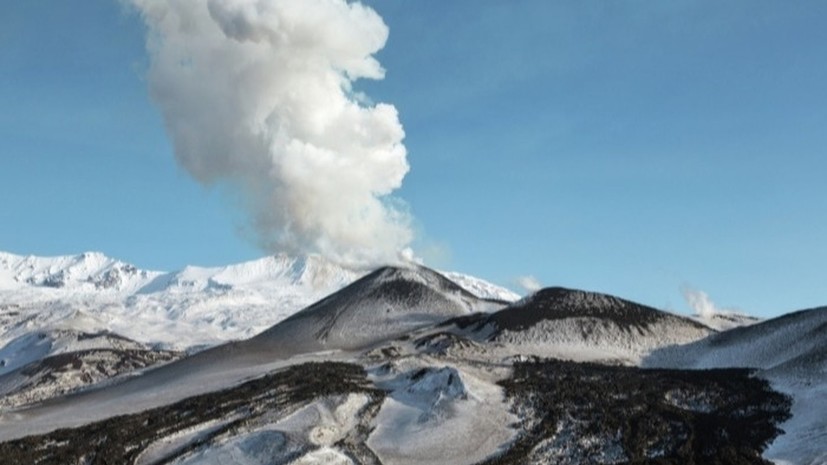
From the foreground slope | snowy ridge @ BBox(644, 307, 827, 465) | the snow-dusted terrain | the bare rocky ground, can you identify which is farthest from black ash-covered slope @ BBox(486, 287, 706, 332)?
the bare rocky ground

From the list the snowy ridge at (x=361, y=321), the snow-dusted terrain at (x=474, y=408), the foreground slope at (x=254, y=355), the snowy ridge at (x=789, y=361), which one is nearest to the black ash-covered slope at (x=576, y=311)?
the snow-dusted terrain at (x=474, y=408)

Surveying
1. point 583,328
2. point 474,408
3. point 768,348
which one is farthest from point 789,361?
point 583,328

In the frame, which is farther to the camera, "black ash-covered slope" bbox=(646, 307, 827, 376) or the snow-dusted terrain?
"black ash-covered slope" bbox=(646, 307, 827, 376)

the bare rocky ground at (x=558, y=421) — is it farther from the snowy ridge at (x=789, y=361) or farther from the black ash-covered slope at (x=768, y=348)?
the black ash-covered slope at (x=768, y=348)

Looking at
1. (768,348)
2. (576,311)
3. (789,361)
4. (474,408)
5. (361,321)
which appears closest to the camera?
(474,408)

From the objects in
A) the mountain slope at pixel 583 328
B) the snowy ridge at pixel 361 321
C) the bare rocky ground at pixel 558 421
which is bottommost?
the bare rocky ground at pixel 558 421

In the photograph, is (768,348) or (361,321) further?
(361,321)

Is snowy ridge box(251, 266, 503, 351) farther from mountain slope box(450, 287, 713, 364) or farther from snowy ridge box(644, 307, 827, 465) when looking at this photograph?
snowy ridge box(644, 307, 827, 465)

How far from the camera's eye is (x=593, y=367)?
119 m

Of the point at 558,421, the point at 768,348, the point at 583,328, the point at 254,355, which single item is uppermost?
the point at 254,355

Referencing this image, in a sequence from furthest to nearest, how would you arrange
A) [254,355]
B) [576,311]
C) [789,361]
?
[576,311], [254,355], [789,361]

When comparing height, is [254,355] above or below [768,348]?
above

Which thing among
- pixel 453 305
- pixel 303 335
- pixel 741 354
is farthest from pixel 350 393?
pixel 453 305

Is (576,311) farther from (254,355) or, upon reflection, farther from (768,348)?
(254,355)
